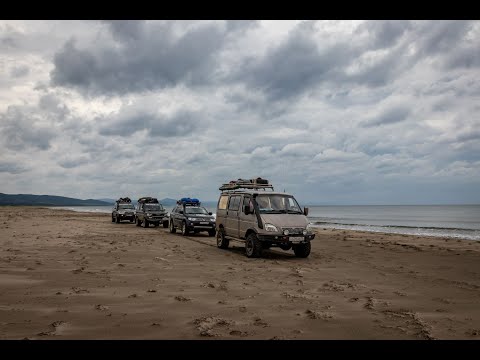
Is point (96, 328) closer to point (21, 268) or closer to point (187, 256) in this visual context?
point (21, 268)

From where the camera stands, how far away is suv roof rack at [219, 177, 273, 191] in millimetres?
Result: 15531

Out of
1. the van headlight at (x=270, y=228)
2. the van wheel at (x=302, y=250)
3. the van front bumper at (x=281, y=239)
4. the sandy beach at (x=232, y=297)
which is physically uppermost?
the van headlight at (x=270, y=228)

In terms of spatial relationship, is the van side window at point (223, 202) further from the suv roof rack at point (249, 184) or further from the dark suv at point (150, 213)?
the dark suv at point (150, 213)

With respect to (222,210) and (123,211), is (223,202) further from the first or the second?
(123,211)

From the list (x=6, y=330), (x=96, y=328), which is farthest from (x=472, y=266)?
(x=6, y=330)

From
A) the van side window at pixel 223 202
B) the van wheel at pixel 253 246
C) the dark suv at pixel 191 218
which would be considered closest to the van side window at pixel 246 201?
the van wheel at pixel 253 246

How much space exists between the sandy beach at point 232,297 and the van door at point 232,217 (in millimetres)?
1342

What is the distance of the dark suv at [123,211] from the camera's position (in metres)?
35.3

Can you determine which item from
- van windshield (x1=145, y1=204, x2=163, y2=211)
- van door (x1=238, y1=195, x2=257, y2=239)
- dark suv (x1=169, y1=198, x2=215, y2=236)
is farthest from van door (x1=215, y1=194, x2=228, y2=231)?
van windshield (x1=145, y1=204, x2=163, y2=211)

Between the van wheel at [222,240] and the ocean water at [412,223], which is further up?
the ocean water at [412,223]

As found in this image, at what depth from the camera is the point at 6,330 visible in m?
5.29

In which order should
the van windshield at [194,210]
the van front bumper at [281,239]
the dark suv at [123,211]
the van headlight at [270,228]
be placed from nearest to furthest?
the van front bumper at [281,239] < the van headlight at [270,228] < the van windshield at [194,210] < the dark suv at [123,211]

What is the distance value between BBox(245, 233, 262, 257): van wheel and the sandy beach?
1.14 ft

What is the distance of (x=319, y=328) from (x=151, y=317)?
7.95 feet
